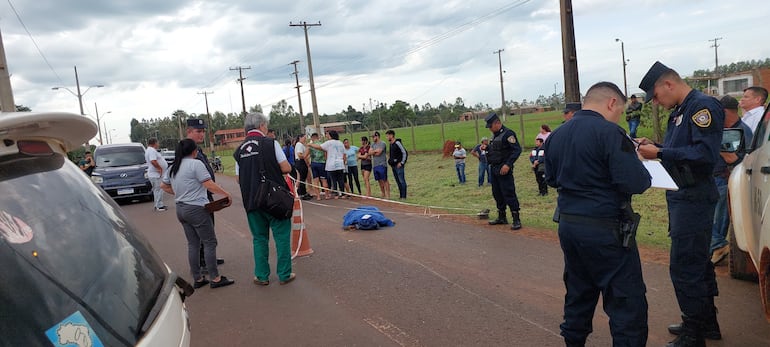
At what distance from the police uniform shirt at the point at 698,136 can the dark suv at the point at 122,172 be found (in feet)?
48.0

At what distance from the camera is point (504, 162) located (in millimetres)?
7914

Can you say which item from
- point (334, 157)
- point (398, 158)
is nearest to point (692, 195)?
point (398, 158)

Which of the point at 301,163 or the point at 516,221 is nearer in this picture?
the point at 516,221

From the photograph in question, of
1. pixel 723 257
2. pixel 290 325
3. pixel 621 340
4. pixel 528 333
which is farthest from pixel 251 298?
pixel 723 257

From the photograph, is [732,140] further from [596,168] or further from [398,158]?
[398,158]

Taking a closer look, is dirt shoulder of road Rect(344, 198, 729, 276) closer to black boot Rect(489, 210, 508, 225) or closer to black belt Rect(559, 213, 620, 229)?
black boot Rect(489, 210, 508, 225)

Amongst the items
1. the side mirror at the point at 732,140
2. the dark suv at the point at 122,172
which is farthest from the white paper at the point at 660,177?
the dark suv at the point at 122,172

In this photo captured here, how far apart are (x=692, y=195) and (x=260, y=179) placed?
4.07m

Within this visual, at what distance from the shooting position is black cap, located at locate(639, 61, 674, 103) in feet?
12.3

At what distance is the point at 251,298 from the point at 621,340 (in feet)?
12.4

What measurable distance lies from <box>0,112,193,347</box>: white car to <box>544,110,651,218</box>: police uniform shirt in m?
2.35

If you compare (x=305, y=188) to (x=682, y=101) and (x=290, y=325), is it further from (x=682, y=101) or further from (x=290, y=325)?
(x=682, y=101)

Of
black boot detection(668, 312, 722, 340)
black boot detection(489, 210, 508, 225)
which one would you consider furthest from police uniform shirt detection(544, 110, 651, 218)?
black boot detection(489, 210, 508, 225)

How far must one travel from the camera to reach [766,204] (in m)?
3.28
